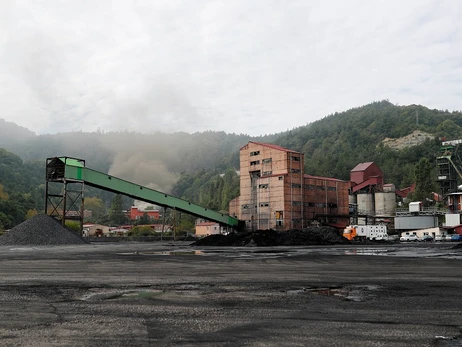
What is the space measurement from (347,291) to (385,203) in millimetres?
97298

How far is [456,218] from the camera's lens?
74.3 metres

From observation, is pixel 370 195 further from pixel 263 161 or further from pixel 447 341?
pixel 447 341

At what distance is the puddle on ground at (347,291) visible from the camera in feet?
27.7

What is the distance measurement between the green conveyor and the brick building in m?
7.38

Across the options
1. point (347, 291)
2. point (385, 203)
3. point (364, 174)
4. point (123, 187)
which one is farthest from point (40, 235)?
point (364, 174)

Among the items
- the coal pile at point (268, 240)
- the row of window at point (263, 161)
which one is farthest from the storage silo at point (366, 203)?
the coal pile at point (268, 240)

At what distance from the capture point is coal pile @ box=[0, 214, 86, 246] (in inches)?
1763

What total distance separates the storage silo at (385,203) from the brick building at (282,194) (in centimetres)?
1933

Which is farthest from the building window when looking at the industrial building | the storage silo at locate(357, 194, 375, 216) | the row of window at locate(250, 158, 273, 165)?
the storage silo at locate(357, 194, 375, 216)

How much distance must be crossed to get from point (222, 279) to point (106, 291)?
3.44 m

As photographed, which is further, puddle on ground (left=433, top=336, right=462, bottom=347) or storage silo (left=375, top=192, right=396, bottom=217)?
storage silo (left=375, top=192, right=396, bottom=217)

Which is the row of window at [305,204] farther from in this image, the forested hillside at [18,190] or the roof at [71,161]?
the forested hillside at [18,190]

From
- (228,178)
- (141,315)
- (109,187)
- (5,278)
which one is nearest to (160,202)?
(109,187)

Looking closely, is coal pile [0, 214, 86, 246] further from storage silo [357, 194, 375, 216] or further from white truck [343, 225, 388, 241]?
storage silo [357, 194, 375, 216]
